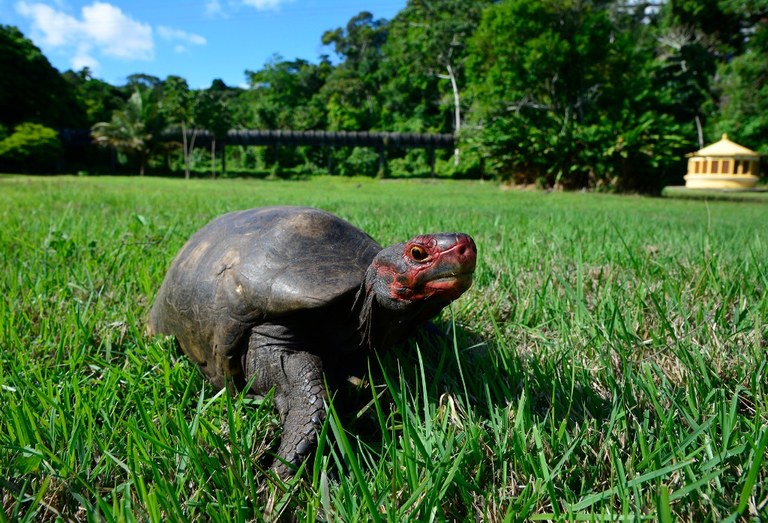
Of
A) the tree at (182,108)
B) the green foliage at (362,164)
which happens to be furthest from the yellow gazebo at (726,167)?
the tree at (182,108)

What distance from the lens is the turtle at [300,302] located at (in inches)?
45.1

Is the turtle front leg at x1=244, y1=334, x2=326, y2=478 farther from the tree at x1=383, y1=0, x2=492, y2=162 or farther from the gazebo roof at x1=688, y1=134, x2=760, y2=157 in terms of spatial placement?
the tree at x1=383, y1=0, x2=492, y2=162

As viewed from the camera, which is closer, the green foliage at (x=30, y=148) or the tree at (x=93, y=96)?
the green foliage at (x=30, y=148)

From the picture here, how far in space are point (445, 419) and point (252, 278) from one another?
2.20 ft

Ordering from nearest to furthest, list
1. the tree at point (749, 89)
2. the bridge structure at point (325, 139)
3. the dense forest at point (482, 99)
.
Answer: the dense forest at point (482, 99) < the tree at point (749, 89) < the bridge structure at point (325, 139)

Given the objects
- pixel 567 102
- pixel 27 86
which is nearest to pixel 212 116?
pixel 27 86

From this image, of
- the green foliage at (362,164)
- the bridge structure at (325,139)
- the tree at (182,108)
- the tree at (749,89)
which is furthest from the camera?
the green foliage at (362,164)

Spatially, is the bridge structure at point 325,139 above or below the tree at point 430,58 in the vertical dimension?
below

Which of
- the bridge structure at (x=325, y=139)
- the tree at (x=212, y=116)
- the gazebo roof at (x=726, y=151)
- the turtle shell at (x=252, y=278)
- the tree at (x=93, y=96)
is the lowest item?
the turtle shell at (x=252, y=278)

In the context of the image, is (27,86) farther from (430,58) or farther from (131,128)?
(430,58)

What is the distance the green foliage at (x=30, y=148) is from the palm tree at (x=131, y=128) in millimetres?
3141

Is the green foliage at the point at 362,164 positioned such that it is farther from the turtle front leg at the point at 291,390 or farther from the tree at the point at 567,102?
the turtle front leg at the point at 291,390

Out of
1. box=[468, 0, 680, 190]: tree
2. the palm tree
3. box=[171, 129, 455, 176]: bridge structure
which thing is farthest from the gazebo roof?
the palm tree

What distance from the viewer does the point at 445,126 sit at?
40.3 m
